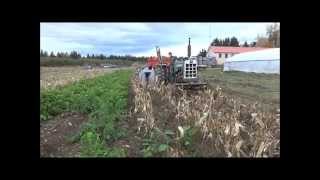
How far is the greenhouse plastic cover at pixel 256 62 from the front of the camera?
4.93 m

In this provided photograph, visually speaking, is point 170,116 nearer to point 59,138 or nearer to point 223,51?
point 223,51

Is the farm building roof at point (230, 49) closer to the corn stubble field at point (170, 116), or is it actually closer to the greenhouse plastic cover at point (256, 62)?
the greenhouse plastic cover at point (256, 62)

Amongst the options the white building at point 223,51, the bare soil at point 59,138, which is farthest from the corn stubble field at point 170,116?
the white building at point 223,51

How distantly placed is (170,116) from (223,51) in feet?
2.33

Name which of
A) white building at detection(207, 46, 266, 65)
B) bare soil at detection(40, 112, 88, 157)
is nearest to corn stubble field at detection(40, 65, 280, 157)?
bare soil at detection(40, 112, 88, 157)

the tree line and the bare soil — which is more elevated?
the tree line

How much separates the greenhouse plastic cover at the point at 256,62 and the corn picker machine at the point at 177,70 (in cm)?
27

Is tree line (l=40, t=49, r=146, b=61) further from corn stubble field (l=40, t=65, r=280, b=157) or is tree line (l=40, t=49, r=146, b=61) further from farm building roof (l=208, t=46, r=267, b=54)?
farm building roof (l=208, t=46, r=267, b=54)

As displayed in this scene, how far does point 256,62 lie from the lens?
5020 millimetres

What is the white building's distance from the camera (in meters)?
4.98

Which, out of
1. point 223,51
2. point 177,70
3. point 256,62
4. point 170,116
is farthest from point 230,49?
point 170,116

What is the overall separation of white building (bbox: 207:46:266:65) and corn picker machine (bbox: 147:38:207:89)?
0.55 feet
